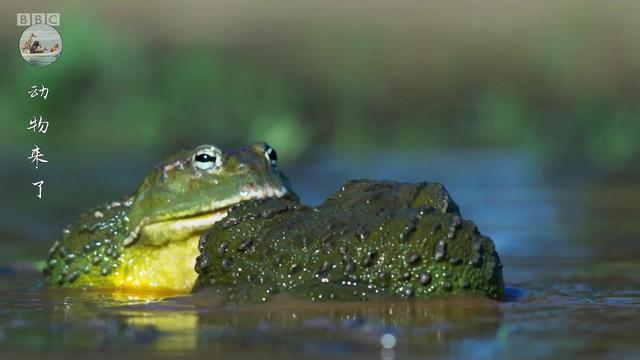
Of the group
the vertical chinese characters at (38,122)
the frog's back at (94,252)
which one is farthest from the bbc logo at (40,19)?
the frog's back at (94,252)

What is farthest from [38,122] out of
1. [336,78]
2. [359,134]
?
[336,78]

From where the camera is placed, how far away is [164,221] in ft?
27.7

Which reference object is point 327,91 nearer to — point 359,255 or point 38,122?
point 38,122

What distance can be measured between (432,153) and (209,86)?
9.32 feet

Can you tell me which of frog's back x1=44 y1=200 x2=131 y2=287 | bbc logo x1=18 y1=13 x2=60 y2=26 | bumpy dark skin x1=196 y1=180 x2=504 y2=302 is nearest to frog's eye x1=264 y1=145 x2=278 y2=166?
bumpy dark skin x1=196 y1=180 x2=504 y2=302

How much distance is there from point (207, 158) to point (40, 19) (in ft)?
26.9

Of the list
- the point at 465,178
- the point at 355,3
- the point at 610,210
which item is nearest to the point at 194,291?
the point at 610,210

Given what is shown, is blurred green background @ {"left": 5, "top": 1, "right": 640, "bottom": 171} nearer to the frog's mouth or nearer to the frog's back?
the frog's back

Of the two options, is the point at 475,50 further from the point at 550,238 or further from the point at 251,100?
the point at 550,238

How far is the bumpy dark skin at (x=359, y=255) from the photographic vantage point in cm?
727

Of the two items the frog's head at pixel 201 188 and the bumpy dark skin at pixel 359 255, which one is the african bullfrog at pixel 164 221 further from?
the bumpy dark skin at pixel 359 255

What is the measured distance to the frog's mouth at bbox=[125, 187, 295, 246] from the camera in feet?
27.0

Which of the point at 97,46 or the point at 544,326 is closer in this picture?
the point at 544,326

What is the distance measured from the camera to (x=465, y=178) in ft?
46.8
